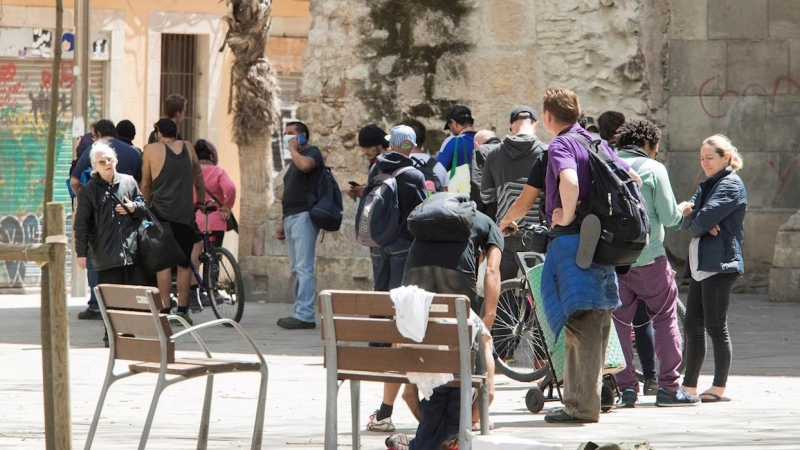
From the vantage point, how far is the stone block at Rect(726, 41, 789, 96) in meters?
16.8

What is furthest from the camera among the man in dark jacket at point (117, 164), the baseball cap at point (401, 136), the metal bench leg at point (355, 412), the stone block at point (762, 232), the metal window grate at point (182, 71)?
the metal window grate at point (182, 71)

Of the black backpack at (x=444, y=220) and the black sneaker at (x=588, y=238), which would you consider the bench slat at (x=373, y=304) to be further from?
the black sneaker at (x=588, y=238)

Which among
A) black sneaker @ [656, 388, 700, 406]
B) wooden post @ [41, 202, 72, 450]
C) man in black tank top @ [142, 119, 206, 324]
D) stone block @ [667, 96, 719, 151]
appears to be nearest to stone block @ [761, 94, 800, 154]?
stone block @ [667, 96, 719, 151]

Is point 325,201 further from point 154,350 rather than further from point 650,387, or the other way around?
point 154,350

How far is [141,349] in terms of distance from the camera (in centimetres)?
732

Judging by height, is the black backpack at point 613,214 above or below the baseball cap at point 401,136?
below

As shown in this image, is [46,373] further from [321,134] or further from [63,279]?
[321,134]

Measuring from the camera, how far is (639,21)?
15.2 meters

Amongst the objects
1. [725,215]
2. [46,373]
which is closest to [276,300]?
[725,215]

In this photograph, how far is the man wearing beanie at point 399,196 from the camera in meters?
9.56

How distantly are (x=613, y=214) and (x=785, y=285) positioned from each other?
8.04 m

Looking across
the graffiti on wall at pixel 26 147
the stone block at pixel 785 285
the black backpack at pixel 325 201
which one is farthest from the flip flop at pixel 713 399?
the graffiti on wall at pixel 26 147

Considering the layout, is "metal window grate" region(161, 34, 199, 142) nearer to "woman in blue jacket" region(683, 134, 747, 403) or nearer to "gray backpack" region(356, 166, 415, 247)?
A: "gray backpack" region(356, 166, 415, 247)

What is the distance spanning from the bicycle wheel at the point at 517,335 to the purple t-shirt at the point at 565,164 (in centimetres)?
170
